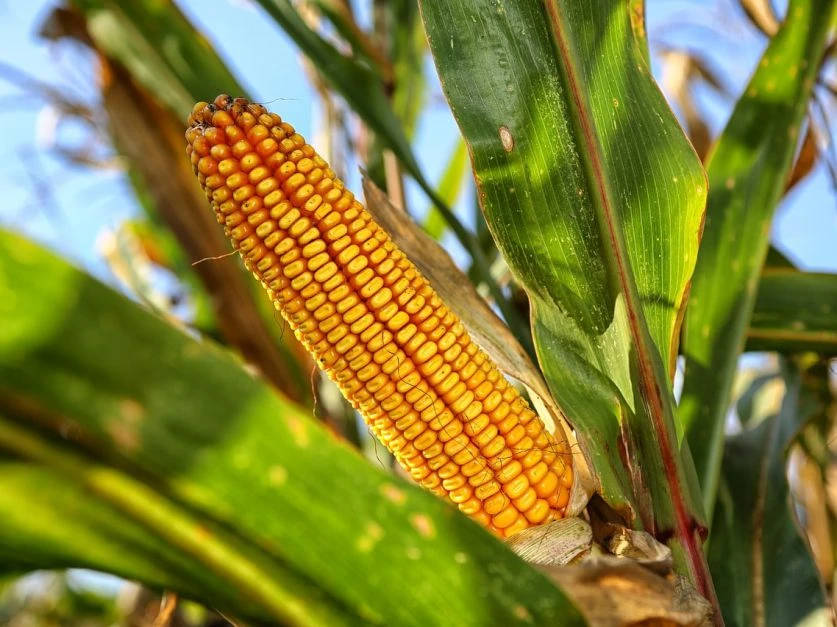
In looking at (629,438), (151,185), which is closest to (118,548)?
(629,438)

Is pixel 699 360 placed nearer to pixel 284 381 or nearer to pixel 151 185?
pixel 284 381

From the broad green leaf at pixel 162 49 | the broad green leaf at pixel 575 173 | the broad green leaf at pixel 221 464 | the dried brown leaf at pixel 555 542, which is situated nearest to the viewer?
the broad green leaf at pixel 221 464

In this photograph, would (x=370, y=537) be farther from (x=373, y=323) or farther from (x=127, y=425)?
(x=373, y=323)

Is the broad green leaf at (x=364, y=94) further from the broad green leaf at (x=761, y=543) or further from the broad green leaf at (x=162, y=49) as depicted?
the broad green leaf at (x=761, y=543)

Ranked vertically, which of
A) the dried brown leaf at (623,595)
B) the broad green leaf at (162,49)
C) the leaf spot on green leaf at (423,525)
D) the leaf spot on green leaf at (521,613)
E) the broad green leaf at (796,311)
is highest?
the broad green leaf at (162,49)

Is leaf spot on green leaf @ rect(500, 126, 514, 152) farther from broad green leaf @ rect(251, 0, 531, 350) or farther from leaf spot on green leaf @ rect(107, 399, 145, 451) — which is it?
leaf spot on green leaf @ rect(107, 399, 145, 451)

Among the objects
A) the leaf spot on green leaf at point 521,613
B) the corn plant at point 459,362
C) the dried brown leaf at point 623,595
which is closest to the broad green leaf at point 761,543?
the corn plant at point 459,362

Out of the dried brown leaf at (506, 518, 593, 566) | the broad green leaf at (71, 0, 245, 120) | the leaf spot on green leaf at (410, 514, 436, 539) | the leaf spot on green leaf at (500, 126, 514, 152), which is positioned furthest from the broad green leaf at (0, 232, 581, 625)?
the broad green leaf at (71, 0, 245, 120)
